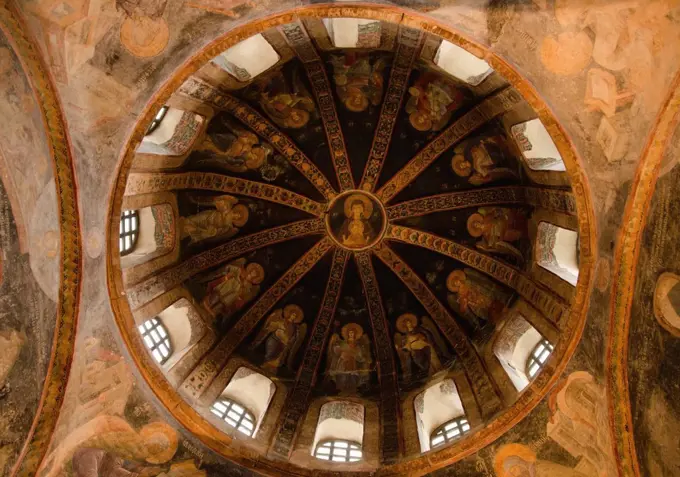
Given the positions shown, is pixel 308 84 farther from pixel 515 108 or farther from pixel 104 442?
pixel 104 442

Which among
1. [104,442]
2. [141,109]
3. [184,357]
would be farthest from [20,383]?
[141,109]

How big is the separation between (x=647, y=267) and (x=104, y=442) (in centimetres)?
885

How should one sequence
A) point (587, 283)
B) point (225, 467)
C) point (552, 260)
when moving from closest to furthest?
point (587, 283) < point (225, 467) < point (552, 260)

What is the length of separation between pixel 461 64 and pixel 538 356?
17.6 ft

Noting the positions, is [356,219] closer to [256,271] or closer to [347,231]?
[347,231]

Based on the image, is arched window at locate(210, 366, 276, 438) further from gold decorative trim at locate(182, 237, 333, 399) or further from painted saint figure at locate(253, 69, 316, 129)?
painted saint figure at locate(253, 69, 316, 129)

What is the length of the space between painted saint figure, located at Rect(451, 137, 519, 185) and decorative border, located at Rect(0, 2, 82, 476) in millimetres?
8194

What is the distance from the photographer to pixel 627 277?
36.2ft

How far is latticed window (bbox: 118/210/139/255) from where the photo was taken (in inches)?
520

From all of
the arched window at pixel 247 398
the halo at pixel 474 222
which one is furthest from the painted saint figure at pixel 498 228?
the arched window at pixel 247 398

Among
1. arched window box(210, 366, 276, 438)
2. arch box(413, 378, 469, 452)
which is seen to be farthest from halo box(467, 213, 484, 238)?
arched window box(210, 366, 276, 438)

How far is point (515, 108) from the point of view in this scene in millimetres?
13008

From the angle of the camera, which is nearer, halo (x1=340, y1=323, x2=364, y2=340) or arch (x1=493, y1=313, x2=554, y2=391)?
arch (x1=493, y1=313, x2=554, y2=391)

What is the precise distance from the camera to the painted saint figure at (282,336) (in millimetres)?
15578
